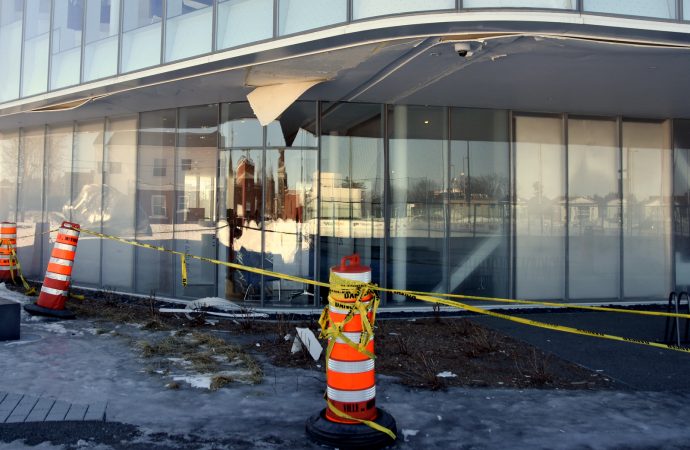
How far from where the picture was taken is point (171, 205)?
42.4 feet

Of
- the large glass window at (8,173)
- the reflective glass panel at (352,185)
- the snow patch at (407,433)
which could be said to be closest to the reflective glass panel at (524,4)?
the reflective glass panel at (352,185)

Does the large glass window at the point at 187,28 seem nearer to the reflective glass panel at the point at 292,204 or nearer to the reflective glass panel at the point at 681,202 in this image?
the reflective glass panel at the point at 292,204

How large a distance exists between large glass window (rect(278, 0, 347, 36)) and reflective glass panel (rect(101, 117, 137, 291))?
6.53 metres

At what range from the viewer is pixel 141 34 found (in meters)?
10.8

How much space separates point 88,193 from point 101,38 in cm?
444

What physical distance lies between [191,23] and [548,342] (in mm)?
7659

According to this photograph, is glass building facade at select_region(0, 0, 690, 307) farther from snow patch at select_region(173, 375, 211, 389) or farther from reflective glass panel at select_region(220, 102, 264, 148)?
snow patch at select_region(173, 375, 211, 389)

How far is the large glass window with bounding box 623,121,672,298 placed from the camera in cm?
1327

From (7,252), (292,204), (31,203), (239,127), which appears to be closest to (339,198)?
(292,204)

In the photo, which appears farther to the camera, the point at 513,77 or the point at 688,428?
the point at 513,77

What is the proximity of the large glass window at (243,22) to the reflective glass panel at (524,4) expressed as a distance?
3047mm

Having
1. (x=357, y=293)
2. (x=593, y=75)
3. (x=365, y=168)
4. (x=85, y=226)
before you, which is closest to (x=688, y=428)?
(x=357, y=293)

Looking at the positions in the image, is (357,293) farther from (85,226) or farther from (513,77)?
(85,226)

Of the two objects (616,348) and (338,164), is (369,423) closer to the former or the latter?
(616,348)
